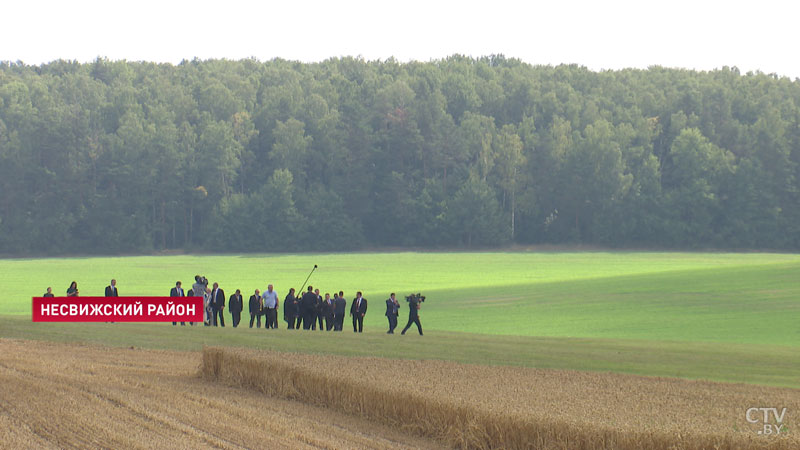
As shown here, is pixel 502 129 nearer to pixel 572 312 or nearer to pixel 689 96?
pixel 689 96

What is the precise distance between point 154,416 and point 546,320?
29.0 m

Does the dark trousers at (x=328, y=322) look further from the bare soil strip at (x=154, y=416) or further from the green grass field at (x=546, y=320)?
the bare soil strip at (x=154, y=416)

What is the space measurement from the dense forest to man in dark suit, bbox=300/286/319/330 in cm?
10719

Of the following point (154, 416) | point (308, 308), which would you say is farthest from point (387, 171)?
point (154, 416)

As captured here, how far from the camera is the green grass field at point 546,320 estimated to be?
83.3 ft

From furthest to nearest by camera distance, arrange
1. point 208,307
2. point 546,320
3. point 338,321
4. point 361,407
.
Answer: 1. point 546,320
2. point 208,307
3. point 338,321
4. point 361,407

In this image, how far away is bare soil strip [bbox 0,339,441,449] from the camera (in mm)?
13219

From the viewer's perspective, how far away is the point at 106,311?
36906 mm

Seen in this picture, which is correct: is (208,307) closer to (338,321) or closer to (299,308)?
(299,308)

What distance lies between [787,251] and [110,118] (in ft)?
332

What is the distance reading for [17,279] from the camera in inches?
3083

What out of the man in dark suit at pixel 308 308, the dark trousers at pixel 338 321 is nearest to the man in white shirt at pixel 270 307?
the man in dark suit at pixel 308 308

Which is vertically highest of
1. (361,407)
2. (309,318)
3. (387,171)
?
(387,171)

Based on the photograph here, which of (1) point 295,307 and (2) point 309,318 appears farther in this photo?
(1) point 295,307
